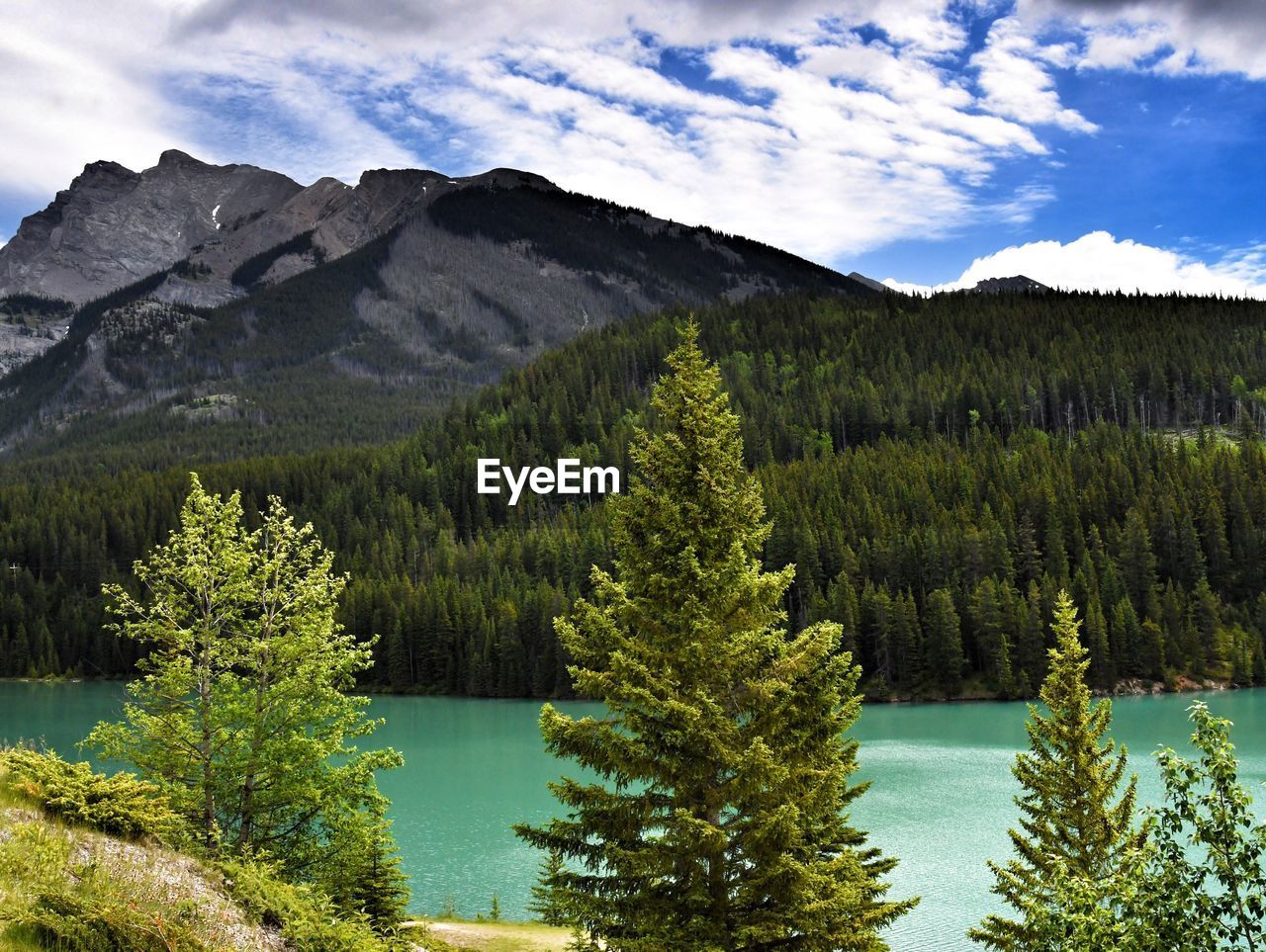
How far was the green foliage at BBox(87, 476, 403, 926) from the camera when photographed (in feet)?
69.6

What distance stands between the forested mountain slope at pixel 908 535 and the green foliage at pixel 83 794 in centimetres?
9788

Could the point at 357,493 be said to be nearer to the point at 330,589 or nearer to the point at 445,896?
the point at 445,896

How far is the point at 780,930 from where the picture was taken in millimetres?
14703

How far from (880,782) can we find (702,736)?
4935 cm

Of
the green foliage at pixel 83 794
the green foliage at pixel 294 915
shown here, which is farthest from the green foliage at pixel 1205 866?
the green foliage at pixel 83 794

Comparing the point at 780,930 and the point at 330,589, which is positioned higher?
the point at 330,589

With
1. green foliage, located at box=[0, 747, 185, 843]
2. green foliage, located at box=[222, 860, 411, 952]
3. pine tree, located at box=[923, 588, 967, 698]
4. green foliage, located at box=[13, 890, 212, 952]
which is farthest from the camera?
pine tree, located at box=[923, 588, 967, 698]

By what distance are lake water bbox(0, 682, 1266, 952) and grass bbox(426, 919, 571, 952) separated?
6119 mm

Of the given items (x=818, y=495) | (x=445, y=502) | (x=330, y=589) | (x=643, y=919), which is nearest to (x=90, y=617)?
(x=445, y=502)

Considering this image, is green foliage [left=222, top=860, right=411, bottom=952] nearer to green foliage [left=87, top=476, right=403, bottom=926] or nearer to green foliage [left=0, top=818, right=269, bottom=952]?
green foliage [left=0, top=818, right=269, bottom=952]

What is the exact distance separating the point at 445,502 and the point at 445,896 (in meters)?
158

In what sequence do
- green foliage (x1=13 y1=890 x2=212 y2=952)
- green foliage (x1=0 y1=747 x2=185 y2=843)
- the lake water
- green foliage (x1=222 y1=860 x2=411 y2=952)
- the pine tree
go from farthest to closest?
1. the pine tree
2. the lake water
3. green foliage (x1=0 y1=747 x2=185 y2=843)
4. green foliage (x1=222 y1=860 x2=411 y2=952)
5. green foliage (x1=13 y1=890 x2=212 y2=952)

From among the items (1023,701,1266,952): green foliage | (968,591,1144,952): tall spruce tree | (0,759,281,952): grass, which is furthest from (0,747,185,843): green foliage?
(968,591,1144,952): tall spruce tree

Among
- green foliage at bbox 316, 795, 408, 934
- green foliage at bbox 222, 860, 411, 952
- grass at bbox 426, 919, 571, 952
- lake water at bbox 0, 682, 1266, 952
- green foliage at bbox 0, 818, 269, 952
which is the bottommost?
lake water at bbox 0, 682, 1266, 952
